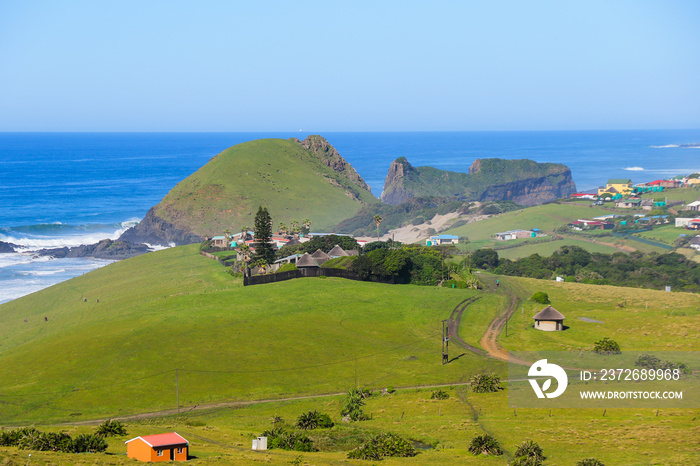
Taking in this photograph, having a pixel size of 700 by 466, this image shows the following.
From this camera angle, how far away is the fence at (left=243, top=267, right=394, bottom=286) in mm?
81812

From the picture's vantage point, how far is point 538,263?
366ft

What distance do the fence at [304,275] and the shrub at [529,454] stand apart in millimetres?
53979

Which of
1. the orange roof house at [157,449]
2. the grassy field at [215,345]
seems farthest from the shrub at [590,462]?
the grassy field at [215,345]

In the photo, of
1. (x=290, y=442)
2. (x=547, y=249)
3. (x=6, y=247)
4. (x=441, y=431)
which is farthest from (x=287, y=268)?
(x=6, y=247)

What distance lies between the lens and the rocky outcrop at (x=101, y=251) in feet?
463

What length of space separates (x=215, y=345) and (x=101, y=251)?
97.3m

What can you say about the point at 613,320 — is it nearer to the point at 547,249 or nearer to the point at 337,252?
the point at 337,252

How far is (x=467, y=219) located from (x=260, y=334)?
433ft

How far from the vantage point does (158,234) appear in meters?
169

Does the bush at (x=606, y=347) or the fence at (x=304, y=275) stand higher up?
the fence at (x=304, y=275)

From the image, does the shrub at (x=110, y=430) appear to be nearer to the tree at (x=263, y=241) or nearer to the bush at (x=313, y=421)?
the bush at (x=313, y=421)

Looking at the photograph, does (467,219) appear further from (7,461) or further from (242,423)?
(7,461)

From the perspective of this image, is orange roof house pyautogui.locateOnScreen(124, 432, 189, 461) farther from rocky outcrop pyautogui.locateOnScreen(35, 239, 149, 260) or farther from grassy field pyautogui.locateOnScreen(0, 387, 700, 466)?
rocky outcrop pyautogui.locateOnScreen(35, 239, 149, 260)

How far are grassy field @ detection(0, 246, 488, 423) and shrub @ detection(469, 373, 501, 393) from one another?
365 centimetres
